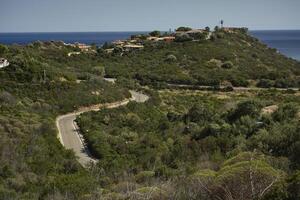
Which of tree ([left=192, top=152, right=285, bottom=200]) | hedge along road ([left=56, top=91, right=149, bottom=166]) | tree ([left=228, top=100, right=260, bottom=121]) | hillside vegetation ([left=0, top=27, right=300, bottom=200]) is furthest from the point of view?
tree ([left=228, top=100, right=260, bottom=121])

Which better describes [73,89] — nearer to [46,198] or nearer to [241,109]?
[241,109]

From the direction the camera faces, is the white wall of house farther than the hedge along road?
Yes

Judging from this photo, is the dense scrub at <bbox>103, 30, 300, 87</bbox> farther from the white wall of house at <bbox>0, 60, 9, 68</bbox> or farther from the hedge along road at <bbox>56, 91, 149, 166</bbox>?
the hedge along road at <bbox>56, 91, 149, 166</bbox>

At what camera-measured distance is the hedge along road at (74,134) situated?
24.8 metres

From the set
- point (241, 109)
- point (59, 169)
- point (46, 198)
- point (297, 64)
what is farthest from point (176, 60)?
point (46, 198)

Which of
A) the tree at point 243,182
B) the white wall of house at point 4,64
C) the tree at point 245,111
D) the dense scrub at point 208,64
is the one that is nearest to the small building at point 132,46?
the dense scrub at point 208,64

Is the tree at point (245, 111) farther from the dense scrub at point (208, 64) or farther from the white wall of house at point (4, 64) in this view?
the dense scrub at point (208, 64)

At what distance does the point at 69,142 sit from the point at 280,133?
41.4ft

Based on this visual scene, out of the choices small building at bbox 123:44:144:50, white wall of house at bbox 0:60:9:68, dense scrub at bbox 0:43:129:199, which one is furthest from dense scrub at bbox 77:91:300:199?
small building at bbox 123:44:144:50

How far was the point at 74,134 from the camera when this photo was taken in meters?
29.4

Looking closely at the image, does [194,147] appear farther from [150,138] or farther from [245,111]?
[245,111]

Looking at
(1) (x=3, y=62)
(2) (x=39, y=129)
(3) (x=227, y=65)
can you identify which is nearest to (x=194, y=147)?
(2) (x=39, y=129)

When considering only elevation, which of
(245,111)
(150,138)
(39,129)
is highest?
(245,111)

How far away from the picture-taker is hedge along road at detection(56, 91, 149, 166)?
81.5ft
